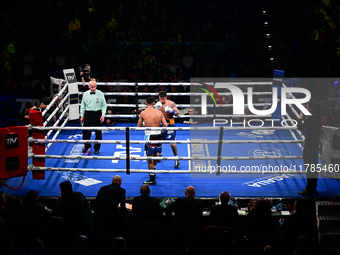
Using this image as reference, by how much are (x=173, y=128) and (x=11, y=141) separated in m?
2.60

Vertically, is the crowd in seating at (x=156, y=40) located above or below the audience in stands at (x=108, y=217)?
above

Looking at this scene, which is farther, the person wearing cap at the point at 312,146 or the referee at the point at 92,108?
the referee at the point at 92,108

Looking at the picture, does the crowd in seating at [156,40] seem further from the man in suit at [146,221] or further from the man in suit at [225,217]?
the man in suit at [225,217]

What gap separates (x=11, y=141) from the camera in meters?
5.46

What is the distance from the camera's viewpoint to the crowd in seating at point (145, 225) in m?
4.05

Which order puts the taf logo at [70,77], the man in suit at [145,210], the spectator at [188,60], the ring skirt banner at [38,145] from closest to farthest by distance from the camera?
the man in suit at [145,210]
the ring skirt banner at [38,145]
the taf logo at [70,77]
the spectator at [188,60]

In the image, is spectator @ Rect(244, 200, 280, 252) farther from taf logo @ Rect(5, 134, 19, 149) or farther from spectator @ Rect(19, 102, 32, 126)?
spectator @ Rect(19, 102, 32, 126)

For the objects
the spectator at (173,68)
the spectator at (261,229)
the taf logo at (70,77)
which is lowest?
the spectator at (261,229)

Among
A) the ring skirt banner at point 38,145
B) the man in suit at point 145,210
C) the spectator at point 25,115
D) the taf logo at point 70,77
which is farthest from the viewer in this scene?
the taf logo at point 70,77

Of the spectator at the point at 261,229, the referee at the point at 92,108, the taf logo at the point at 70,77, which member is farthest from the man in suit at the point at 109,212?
the taf logo at the point at 70,77

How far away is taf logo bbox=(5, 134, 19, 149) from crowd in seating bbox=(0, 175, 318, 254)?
3.56 ft

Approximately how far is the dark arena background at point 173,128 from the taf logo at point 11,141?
0.02 m

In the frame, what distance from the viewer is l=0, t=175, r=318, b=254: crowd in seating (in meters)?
4.05

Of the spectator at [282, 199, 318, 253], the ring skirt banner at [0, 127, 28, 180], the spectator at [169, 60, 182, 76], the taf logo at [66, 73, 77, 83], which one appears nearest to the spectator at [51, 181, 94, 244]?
the ring skirt banner at [0, 127, 28, 180]
